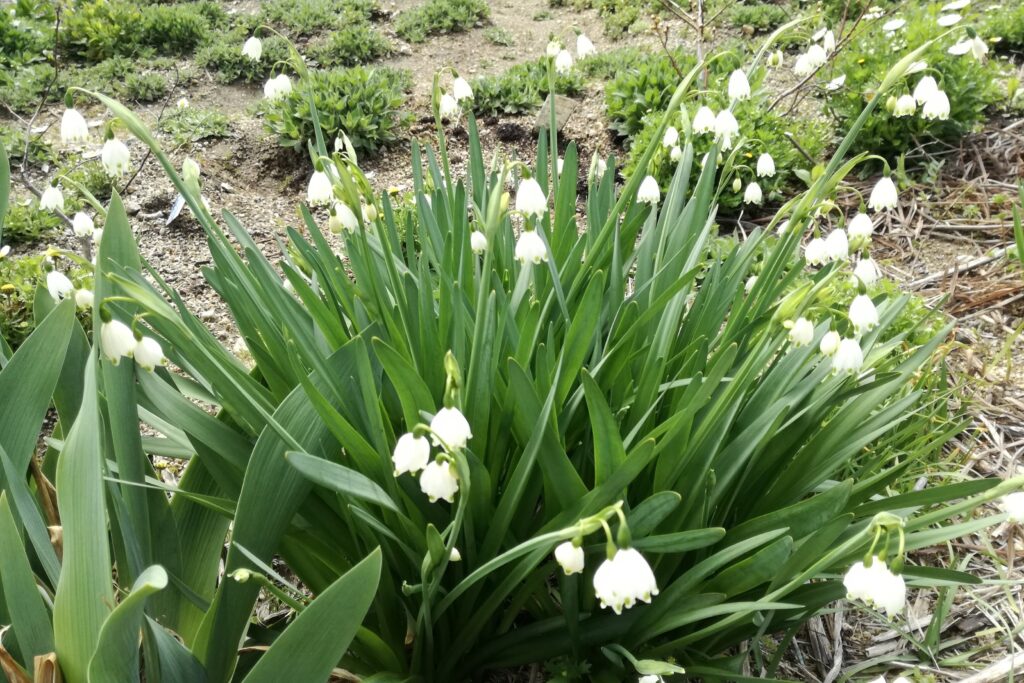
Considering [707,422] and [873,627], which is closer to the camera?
[707,422]

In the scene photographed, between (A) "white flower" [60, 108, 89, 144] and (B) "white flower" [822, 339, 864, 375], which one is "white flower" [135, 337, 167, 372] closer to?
(A) "white flower" [60, 108, 89, 144]

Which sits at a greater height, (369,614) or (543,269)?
(543,269)

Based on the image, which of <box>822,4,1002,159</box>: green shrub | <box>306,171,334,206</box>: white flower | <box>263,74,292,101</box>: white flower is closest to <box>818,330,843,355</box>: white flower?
<box>306,171,334,206</box>: white flower

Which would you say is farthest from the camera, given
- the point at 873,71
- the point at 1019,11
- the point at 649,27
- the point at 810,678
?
the point at 649,27

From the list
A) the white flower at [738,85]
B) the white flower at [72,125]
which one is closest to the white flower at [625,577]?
the white flower at [738,85]

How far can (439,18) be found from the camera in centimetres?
555

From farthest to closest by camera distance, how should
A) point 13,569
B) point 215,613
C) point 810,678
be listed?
point 810,678, point 215,613, point 13,569

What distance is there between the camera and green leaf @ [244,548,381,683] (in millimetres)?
1118

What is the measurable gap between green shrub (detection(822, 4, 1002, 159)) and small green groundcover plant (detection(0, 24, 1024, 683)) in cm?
199

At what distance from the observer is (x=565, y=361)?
163 cm

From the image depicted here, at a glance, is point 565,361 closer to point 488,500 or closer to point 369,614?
point 488,500

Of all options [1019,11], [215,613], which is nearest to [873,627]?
[215,613]

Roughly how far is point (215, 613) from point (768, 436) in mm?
1071

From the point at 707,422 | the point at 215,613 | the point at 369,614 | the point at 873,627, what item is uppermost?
the point at 707,422
